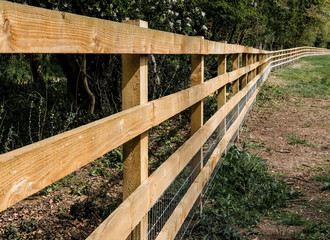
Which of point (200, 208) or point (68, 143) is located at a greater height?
point (68, 143)

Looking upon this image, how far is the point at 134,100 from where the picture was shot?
2.29 m

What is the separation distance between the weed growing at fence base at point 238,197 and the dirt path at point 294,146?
190 millimetres

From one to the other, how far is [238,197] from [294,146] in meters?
2.93

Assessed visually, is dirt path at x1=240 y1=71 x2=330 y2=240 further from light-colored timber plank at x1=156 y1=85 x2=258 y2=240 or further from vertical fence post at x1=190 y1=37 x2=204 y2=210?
vertical fence post at x1=190 y1=37 x2=204 y2=210

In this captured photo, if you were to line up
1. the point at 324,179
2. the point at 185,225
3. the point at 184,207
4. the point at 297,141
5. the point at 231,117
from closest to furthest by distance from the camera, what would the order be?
the point at 184,207, the point at 185,225, the point at 324,179, the point at 231,117, the point at 297,141

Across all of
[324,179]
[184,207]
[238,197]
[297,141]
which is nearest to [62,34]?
[184,207]

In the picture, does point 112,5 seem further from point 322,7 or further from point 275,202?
point 322,7

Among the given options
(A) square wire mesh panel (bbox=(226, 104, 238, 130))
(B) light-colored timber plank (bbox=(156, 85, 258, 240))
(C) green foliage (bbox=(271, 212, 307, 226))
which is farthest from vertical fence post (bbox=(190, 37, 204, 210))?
(A) square wire mesh panel (bbox=(226, 104, 238, 130))

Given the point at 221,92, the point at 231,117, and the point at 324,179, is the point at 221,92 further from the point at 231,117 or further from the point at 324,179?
the point at 324,179

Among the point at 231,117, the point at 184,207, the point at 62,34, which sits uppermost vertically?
the point at 62,34

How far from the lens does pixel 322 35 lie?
70.2 metres

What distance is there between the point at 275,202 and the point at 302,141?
313cm

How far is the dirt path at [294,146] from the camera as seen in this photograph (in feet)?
13.8

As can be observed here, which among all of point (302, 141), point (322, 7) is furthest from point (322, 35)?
point (302, 141)
